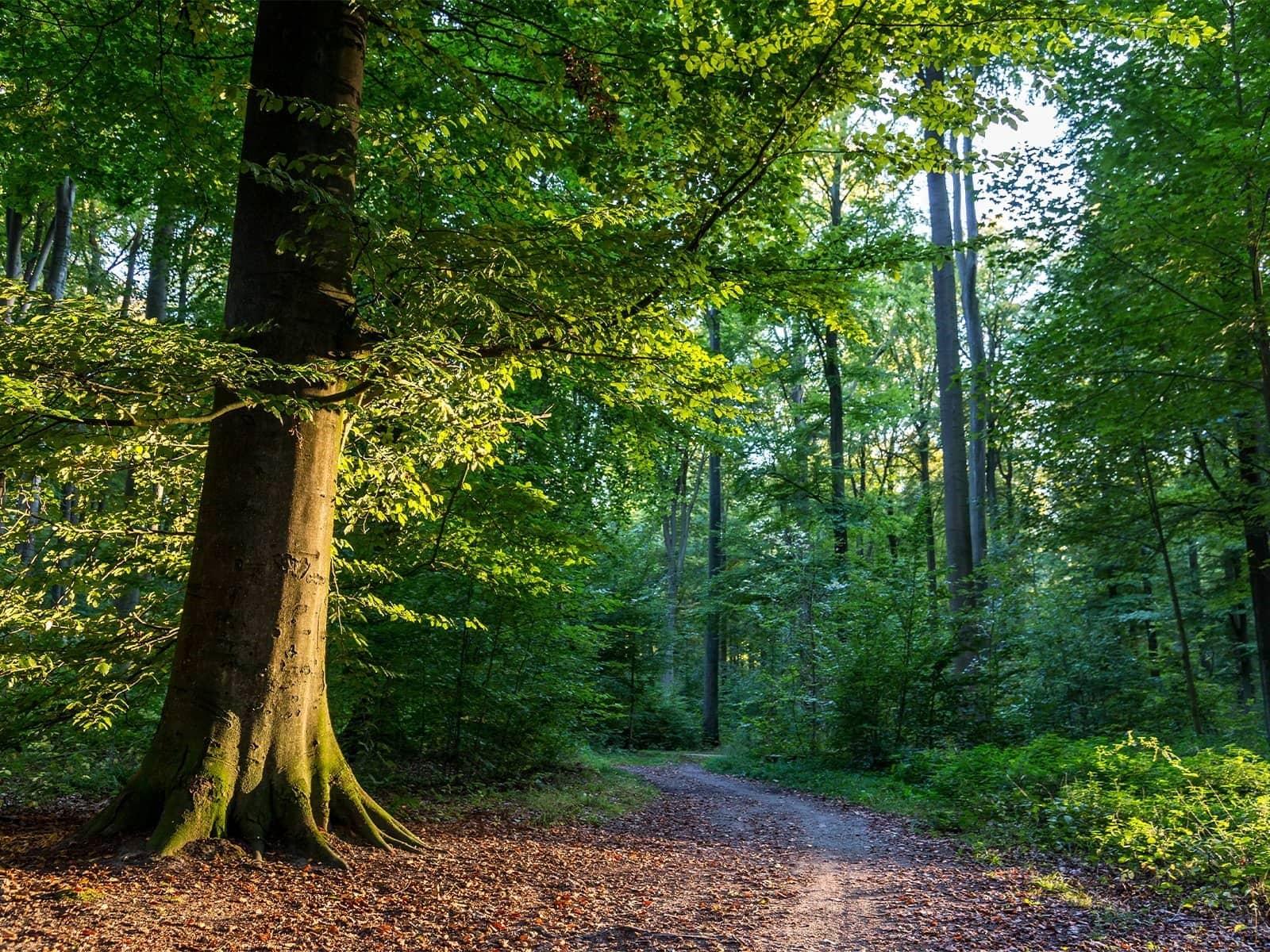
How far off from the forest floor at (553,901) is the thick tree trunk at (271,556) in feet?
0.93

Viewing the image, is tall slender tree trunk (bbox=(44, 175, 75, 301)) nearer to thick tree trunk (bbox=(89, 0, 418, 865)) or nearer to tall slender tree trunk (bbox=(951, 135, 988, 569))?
thick tree trunk (bbox=(89, 0, 418, 865))

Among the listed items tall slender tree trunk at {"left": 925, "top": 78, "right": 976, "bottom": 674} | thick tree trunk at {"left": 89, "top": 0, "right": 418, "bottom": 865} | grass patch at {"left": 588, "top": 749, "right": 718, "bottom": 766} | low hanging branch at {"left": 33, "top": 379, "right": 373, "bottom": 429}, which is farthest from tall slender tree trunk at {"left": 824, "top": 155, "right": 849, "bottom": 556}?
low hanging branch at {"left": 33, "top": 379, "right": 373, "bottom": 429}

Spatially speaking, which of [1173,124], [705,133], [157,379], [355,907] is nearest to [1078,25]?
[705,133]

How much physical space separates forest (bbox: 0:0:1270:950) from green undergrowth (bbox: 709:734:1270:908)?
1.9 inches

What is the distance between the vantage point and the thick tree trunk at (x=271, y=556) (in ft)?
13.8

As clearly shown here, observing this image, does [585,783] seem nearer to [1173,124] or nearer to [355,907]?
[355,907]

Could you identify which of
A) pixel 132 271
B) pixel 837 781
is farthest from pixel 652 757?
pixel 132 271

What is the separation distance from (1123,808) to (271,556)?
6994 mm

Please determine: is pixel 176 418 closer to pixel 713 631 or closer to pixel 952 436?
pixel 952 436

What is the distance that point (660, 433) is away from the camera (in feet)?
37.4

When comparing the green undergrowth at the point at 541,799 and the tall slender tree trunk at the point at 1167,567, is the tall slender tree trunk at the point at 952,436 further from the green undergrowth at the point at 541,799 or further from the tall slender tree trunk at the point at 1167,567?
the green undergrowth at the point at 541,799

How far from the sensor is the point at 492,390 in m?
4.97

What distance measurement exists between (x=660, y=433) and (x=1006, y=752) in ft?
20.5

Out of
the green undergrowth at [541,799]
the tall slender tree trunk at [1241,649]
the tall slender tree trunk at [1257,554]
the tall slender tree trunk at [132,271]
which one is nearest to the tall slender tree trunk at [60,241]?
the tall slender tree trunk at [132,271]
